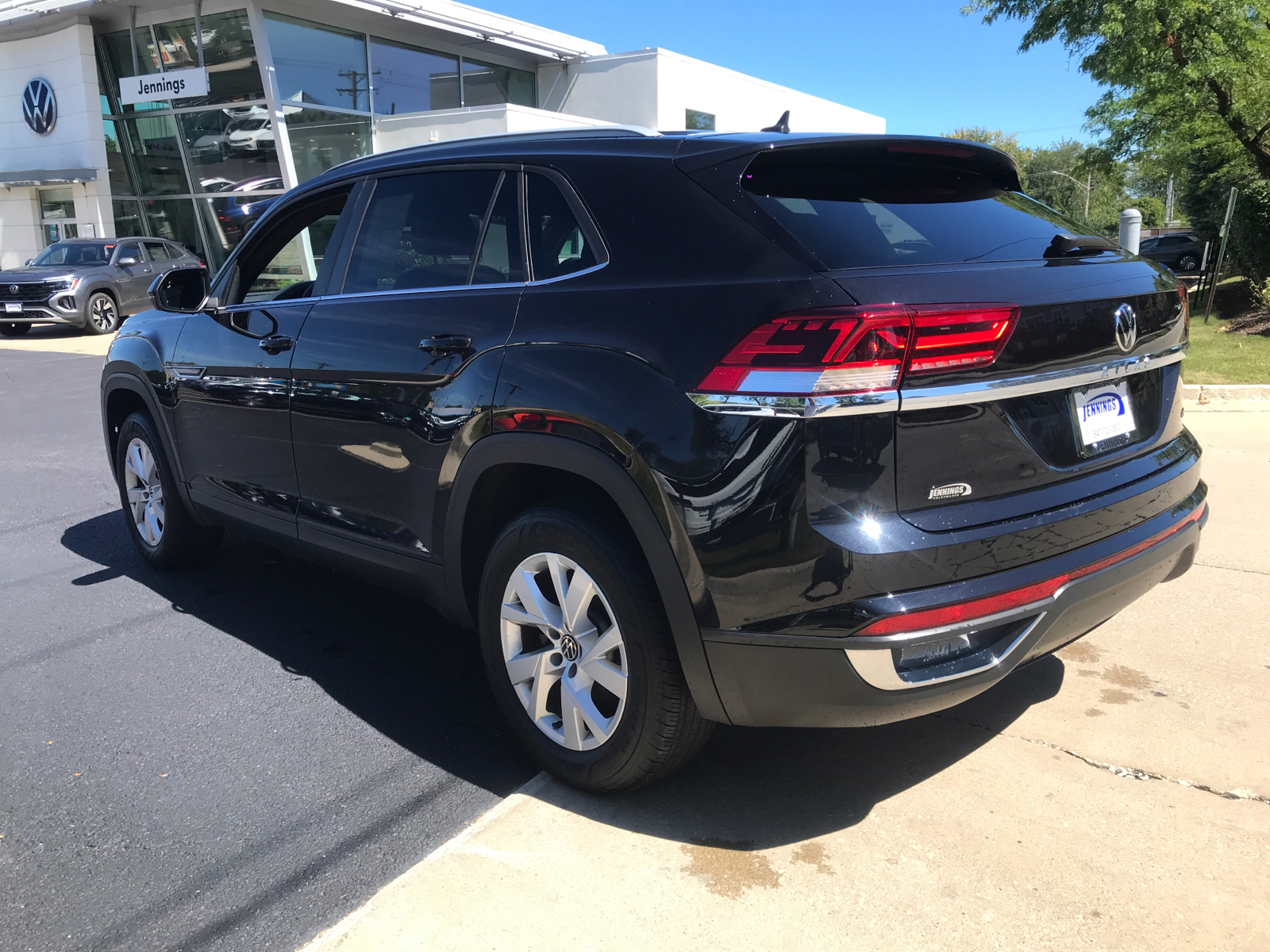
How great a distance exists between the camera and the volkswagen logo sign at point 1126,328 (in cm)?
261

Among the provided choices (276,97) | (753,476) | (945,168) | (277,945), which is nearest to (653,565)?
(753,476)

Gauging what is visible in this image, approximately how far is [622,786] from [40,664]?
8.44ft

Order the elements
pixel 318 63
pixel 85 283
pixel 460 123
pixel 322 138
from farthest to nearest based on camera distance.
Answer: pixel 322 138, pixel 318 63, pixel 460 123, pixel 85 283

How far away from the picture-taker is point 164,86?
22906mm

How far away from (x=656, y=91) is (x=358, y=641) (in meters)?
24.5

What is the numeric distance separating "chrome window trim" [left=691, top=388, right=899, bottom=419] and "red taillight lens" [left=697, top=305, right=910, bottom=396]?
14 millimetres

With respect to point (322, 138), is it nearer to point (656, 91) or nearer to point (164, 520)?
point (656, 91)

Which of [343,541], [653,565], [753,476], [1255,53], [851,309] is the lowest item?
[343,541]

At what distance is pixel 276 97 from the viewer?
72.8 ft

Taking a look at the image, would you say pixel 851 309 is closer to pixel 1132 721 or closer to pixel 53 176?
pixel 1132 721

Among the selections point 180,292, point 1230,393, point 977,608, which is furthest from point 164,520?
point 1230,393

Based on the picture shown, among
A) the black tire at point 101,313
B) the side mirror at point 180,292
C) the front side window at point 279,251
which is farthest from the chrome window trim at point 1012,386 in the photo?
the black tire at point 101,313

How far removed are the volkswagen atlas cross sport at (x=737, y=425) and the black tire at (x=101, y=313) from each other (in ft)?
60.0

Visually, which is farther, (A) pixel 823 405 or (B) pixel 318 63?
(B) pixel 318 63
